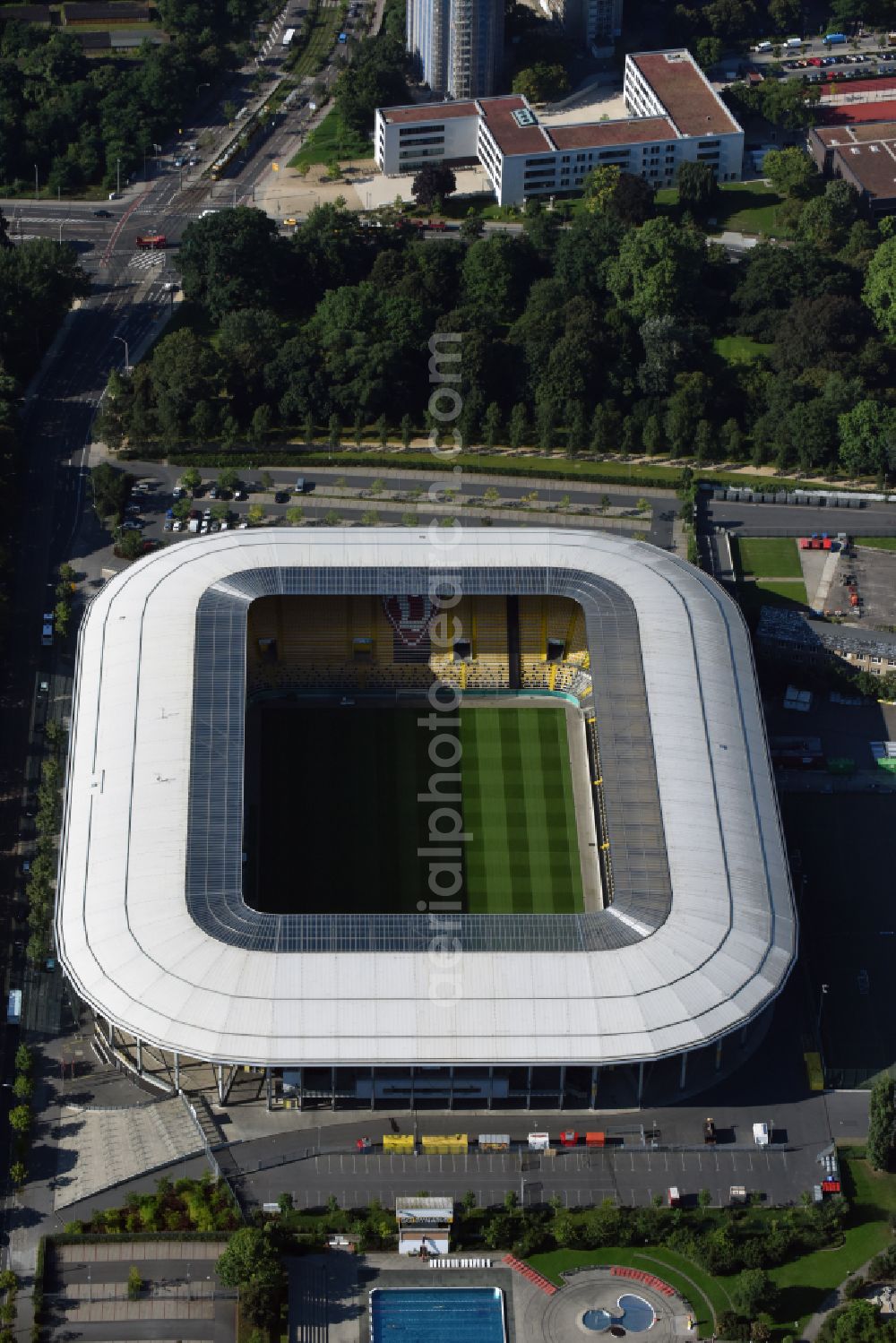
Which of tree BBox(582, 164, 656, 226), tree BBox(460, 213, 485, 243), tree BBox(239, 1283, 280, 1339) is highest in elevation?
tree BBox(582, 164, 656, 226)

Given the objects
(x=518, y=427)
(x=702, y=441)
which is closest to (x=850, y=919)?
(x=702, y=441)

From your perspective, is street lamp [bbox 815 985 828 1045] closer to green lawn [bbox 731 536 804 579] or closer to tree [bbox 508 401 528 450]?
green lawn [bbox 731 536 804 579]

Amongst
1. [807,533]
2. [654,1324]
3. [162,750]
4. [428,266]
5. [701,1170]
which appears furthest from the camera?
[428,266]

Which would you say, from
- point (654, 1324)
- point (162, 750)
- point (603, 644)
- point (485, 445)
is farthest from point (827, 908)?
point (485, 445)

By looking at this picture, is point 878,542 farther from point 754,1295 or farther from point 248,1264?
point 248,1264

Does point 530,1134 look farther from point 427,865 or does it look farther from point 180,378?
point 180,378

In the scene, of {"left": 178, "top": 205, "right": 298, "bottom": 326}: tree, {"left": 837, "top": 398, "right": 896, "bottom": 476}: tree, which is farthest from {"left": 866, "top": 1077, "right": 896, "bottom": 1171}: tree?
{"left": 178, "top": 205, "right": 298, "bottom": 326}: tree

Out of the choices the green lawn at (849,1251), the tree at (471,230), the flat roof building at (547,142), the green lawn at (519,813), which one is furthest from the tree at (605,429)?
the green lawn at (849,1251)
